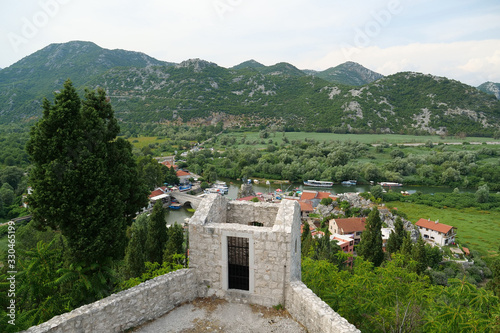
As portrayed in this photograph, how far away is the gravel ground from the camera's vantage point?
661 centimetres

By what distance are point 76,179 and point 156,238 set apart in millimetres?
15647

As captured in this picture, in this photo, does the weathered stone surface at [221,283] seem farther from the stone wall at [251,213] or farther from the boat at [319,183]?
the boat at [319,183]

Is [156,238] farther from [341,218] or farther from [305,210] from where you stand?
[305,210]

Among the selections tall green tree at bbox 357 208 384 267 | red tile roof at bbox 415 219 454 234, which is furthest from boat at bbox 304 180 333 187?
tall green tree at bbox 357 208 384 267

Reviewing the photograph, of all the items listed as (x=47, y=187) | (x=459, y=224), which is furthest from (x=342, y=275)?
(x=459, y=224)

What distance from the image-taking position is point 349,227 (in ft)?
122

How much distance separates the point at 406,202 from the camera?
53094 mm

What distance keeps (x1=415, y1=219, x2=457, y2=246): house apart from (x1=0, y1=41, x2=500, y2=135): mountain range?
9146cm

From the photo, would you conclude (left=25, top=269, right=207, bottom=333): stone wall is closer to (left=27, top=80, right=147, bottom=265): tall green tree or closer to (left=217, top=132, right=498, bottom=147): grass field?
(left=27, top=80, right=147, bottom=265): tall green tree

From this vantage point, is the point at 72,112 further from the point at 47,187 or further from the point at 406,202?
the point at 406,202

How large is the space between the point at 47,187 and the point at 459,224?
51.0 m

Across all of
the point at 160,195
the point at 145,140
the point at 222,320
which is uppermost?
the point at 222,320

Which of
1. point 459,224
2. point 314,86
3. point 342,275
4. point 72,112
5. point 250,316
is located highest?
point 314,86

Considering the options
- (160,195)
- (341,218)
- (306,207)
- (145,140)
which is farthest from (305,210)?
(145,140)
